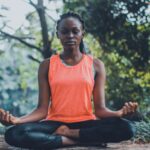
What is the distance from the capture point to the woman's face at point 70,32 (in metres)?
3.85

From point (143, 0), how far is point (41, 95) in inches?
195

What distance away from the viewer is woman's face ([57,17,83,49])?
3850mm

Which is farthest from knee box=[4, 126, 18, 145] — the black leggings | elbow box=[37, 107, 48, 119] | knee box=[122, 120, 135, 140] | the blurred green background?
the blurred green background

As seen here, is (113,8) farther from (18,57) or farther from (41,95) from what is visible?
(18,57)

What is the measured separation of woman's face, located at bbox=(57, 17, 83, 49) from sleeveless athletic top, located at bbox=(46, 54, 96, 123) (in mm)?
224

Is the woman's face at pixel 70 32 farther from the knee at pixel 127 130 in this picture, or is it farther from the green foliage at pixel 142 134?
the green foliage at pixel 142 134

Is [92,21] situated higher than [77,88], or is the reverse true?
[92,21]

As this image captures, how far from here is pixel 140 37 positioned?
8.61 m

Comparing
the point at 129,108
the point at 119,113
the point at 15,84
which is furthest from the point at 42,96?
the point at 15,84

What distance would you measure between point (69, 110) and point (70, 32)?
2.42 ft

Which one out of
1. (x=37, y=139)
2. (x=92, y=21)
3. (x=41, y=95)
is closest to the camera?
(x=37, y=139)

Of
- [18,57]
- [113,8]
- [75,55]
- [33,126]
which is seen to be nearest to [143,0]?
[113,8]

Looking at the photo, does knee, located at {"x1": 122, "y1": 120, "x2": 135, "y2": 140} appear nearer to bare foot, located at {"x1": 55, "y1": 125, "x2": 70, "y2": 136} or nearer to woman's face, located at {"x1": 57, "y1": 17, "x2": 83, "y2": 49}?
bare foot, located at {"x1": 55, "y1": 125, "x2": 70, "y2": 136}

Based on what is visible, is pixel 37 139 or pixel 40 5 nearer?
pixel 37 139
